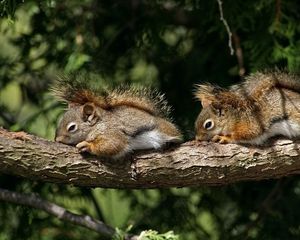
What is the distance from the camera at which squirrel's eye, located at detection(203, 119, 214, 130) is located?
3865 millimetres

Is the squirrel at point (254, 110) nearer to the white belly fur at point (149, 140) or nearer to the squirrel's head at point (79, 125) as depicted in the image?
the white belly fur at point (149, 140)

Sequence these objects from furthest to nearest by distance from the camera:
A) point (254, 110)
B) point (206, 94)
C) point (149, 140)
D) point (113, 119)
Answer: point (206, 94), point (254, 110), point (113, 119), point (149, 140)

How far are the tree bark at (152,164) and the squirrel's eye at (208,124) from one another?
0.21m

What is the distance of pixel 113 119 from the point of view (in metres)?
3.72

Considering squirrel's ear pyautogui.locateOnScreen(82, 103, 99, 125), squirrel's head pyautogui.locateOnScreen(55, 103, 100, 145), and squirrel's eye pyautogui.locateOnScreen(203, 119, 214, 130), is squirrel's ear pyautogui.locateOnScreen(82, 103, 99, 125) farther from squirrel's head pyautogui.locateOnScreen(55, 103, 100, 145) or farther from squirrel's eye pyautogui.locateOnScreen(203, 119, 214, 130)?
squirrel's eye pyautogui.locateOnScreen(203, 119, 214, 130)

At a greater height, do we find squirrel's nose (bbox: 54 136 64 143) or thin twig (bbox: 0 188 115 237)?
squirrel's nose (bbox: 54 136 64 143)

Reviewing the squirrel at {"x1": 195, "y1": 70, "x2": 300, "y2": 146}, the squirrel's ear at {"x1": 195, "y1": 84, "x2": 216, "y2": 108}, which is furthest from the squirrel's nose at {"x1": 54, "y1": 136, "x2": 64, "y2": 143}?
the squirrel's ear at {"x1": 195, "y1": 84, "x2": 216, "y2": 108}

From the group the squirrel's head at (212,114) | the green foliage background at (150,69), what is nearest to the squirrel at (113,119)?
the squirrel's head at (212,114)

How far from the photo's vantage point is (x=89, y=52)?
14.9 ft

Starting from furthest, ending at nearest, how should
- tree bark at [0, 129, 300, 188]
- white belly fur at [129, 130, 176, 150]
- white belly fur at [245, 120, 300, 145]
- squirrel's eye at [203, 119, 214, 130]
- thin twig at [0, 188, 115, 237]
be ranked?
thin twig at [0, 188, 115, 237] → squirrel's eye at [203, 119, 214, 130] → white belly fur at [245, 120, 300, 145] → white belly fur at [129, 130, 176, 150] → tree bark at [0, 129, 300, 188]

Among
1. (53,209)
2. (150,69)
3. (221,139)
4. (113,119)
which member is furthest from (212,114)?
(150,69)

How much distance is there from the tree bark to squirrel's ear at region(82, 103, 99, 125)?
283 mm

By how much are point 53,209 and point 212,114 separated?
34.9 inches

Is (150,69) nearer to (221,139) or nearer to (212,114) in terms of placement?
(212,114)
